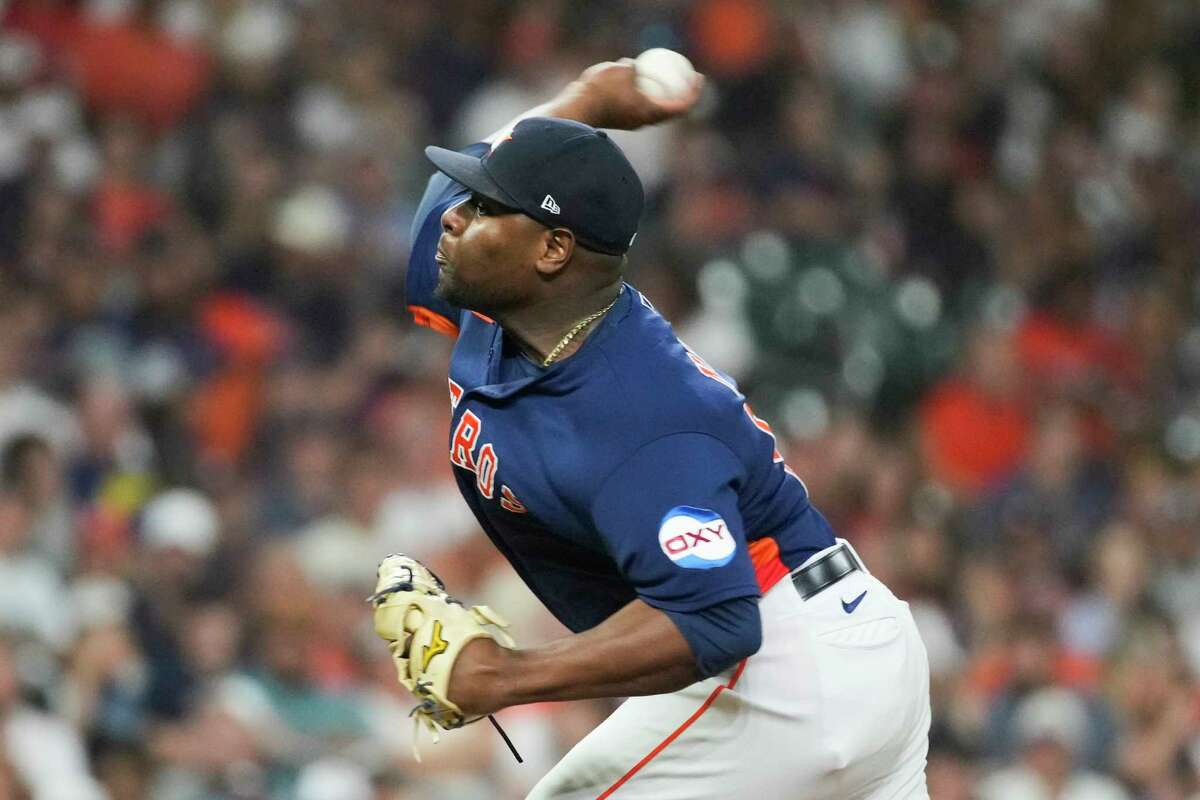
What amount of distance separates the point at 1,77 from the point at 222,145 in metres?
1.12

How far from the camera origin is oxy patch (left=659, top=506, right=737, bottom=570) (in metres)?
3.06

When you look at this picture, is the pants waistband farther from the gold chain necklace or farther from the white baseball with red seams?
the gold chain necklace

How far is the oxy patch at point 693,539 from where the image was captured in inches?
120

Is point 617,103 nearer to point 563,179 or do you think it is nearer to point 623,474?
point 563,179

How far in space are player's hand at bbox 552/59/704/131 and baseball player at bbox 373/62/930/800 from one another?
1.92 ft

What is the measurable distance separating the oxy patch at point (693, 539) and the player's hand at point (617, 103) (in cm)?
121

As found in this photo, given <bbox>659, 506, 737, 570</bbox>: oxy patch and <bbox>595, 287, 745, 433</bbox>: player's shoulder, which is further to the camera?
<bbox>595, 287, 745, 433</bbox>: player's shoulder

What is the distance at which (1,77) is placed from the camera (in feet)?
29.0

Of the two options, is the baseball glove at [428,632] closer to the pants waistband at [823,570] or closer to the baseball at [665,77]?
the pants waistband at [823,570]

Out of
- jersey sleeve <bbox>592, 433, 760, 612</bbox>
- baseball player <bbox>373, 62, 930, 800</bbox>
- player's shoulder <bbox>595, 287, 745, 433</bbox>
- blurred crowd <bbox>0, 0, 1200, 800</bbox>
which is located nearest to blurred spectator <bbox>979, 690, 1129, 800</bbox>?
blurred crowd <bbox>0, 0, 1200, 800</bbox>

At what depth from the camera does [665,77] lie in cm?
394

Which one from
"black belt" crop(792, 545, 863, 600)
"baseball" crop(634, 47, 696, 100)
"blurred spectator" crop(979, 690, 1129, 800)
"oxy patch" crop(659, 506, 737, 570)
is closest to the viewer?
"oxy patch" crop(659, 506, 737, 570)

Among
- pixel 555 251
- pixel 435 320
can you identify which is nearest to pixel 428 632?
pixel 555 251

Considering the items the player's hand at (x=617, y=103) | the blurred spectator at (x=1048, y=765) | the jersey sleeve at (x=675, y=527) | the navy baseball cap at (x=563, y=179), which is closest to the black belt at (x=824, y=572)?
the jersey sleeve at (x=675, y=527)
